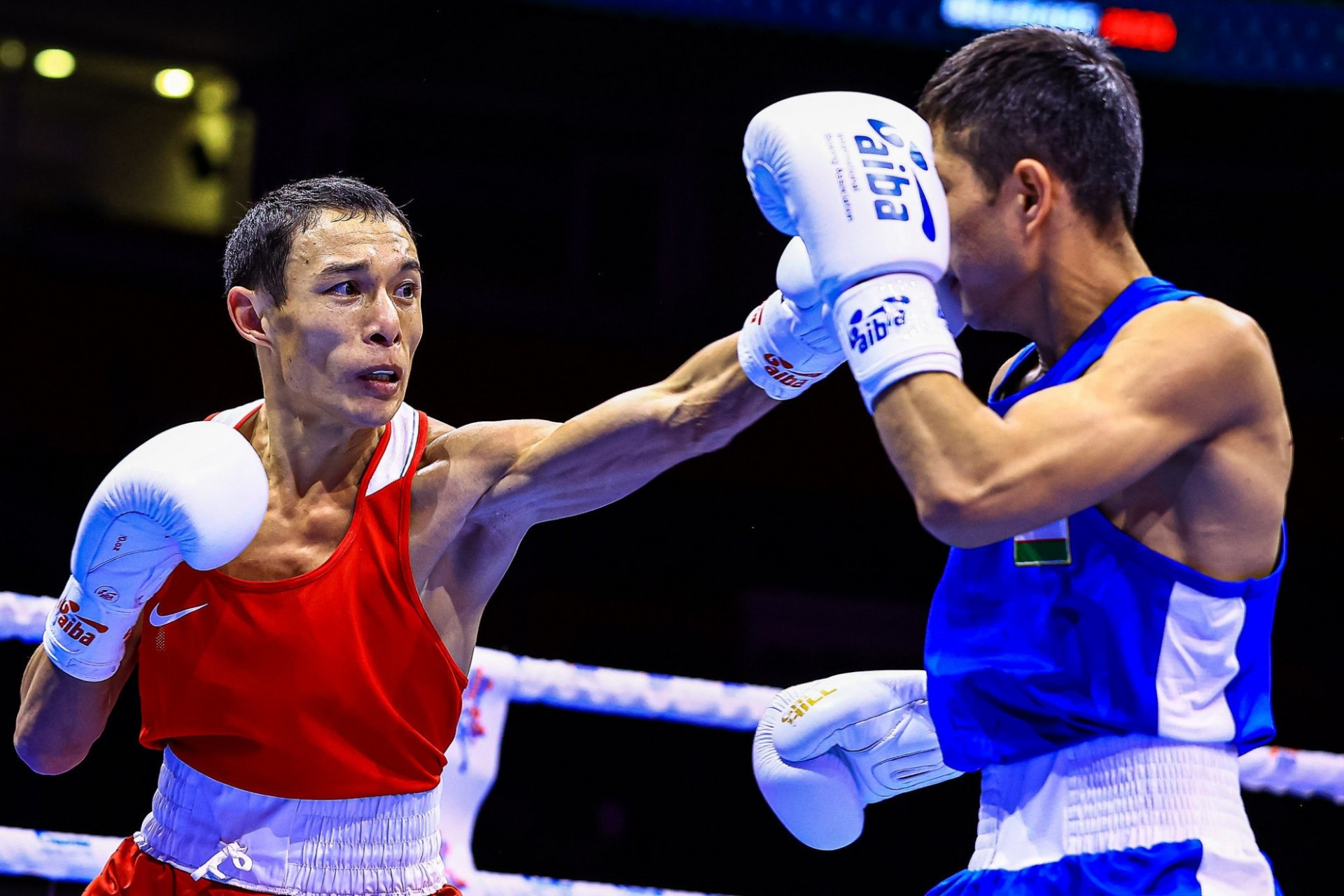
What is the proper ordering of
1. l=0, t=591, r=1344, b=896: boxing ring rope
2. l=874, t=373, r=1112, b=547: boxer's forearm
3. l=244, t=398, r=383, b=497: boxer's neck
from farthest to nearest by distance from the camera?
l=0, t=591, r=1344, b=896: boxing ring rope, l=244, t=398, r=383, b=497: boxer's neck, l=874, t=373, r=1112, b=547: boxer's forearm

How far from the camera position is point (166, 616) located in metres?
2.23

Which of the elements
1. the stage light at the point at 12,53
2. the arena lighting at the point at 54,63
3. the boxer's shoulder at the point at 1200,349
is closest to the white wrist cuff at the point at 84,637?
the boxer's shoulder at the point at 1200,349

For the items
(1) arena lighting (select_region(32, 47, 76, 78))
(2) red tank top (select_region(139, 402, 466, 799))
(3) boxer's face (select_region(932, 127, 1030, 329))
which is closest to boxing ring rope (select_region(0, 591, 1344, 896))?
(2) red tank top (select_region(139, 402, 466, 799))

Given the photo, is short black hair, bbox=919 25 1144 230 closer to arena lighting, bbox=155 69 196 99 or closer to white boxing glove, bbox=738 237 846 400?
white boxing glove, bbox=738 237 846 400

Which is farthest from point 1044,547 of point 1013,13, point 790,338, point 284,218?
point 1013,13

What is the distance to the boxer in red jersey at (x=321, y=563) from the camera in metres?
2.13

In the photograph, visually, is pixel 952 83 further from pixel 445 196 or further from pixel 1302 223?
pixel 1302 223

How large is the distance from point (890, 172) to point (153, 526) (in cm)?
123

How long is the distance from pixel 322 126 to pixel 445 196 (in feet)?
2.61

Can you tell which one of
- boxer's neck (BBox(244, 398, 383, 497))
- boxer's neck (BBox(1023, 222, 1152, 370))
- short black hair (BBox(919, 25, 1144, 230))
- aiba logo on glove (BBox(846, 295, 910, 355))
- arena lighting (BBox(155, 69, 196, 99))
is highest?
arena lighting (BBox(155, 69, 196, 99))

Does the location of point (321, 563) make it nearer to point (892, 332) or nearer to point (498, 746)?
point (498, 746)

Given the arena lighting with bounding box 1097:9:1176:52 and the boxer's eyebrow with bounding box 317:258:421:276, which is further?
the arena lighting with bounding box 1097:9:1176:52

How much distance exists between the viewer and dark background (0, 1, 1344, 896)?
20.4 feet

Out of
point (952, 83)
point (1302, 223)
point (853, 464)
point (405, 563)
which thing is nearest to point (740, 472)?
point (853, 464)
